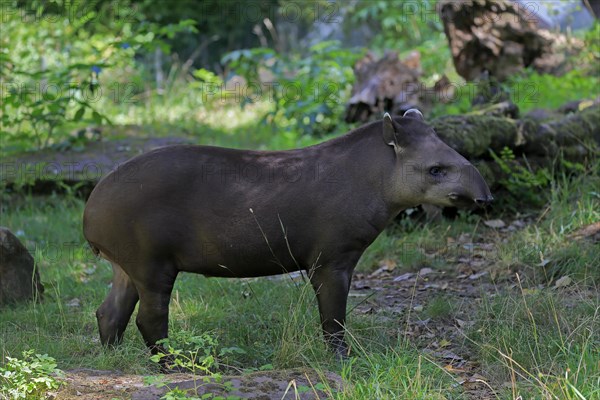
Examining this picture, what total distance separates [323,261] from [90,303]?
→ 2338mm

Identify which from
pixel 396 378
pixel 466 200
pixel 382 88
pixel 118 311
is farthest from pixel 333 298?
pixel 382 88

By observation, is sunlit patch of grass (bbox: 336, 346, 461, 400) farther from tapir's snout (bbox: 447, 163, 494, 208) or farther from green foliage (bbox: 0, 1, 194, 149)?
green foliage (bbox: 0, 1, 194, 149)

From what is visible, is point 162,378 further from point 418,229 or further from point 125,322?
point 418,229

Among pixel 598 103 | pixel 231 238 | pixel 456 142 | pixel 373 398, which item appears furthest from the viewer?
pixel 598 103

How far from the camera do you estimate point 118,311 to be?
5.65 meters

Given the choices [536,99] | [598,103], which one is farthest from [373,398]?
[536,99]

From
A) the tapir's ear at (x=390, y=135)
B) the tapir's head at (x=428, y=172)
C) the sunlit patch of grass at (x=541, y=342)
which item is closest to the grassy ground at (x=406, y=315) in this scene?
the sunlit patch of grass at (x=541, y=342)

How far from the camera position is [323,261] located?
5309 millimetres

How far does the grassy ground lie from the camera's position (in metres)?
Answer: 4.70

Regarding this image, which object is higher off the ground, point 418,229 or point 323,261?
point 323,261

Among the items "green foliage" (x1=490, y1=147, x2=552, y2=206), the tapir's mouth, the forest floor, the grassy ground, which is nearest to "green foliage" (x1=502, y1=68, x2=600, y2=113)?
"green foliage" (x1=490, y1=147, x2=552, y2=206)

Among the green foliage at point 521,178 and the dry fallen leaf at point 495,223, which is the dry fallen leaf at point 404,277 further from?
the green foliage at point 521,178

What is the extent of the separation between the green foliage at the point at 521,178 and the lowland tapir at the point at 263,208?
3.07 metres

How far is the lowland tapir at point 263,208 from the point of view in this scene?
521cm
